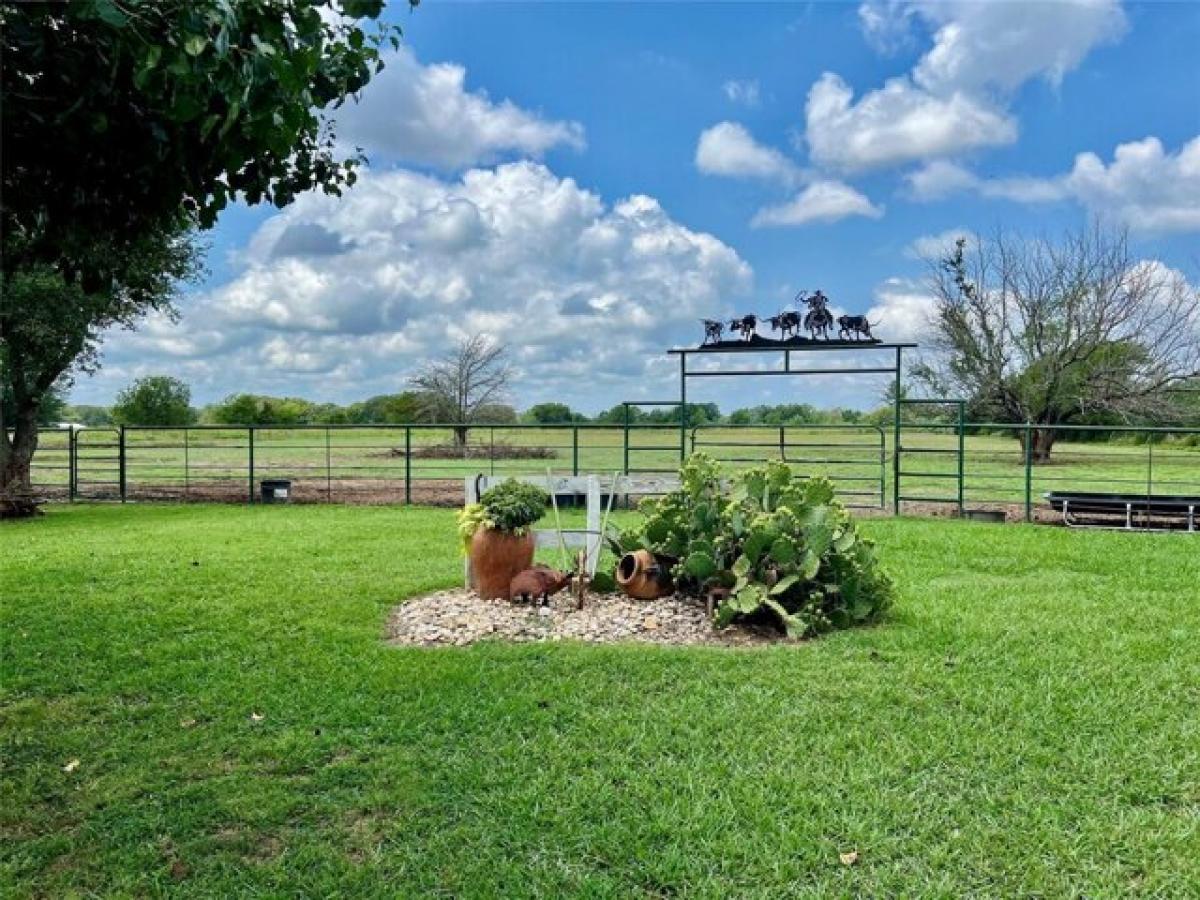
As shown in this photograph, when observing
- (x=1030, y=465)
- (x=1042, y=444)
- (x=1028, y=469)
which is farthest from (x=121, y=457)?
(x=1042, y=444)

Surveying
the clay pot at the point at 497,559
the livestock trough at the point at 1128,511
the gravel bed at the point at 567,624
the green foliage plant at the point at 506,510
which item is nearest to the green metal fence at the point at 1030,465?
the livestock trough at the point at 1128,511

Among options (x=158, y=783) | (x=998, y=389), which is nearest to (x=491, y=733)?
(x=158, y=783)

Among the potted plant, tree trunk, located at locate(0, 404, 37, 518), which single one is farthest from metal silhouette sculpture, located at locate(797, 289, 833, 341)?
tree trunk, located at locate(0, 404, 37, 518)

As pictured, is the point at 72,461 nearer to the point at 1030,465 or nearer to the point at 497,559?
the point at 497,559

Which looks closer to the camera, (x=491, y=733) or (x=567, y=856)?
(x=567, y=856)

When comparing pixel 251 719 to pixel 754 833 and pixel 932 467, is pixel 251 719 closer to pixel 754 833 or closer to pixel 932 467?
pixel 754 833

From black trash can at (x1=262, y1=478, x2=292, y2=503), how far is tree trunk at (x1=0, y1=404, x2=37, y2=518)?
3.22 m

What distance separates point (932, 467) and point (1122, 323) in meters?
11.5

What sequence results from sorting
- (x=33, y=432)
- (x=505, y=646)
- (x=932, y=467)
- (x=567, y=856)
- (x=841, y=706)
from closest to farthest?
1. (x=567, y=856)
2. (x=841, y=706)
3. (x=505, y=646)
4. (x=33, y=432)
5. (x=932, y=467)

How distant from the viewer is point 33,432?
12.8m

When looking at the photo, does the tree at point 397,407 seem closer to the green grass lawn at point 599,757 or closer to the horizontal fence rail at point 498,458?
the horizontal fence rail at point 498,458

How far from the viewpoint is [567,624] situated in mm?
5105

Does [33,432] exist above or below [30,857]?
above

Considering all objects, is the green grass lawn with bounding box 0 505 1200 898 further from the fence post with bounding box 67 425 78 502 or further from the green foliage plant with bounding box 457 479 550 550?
the fence post with bounding box 67 425 78 502
